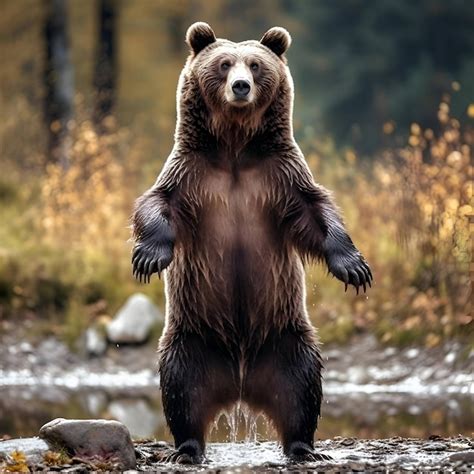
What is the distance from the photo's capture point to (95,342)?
38.7 feet

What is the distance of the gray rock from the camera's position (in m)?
5.95

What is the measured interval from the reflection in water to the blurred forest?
3.85ft

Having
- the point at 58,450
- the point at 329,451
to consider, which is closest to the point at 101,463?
the point at 58,450

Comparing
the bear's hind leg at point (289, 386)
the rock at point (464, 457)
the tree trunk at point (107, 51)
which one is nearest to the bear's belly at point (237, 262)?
the bear's hind leg at point (289, 386)

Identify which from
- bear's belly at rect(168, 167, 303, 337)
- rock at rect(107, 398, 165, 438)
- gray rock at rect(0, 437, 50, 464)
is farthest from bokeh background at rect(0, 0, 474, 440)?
rock at rect(107, 398, 165, 438)

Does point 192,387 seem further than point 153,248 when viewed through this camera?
Yes

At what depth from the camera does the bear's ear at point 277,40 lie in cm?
653

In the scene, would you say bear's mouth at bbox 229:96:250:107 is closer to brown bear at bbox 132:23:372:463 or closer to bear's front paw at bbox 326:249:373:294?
brown bear at bbox 132:23:372:463

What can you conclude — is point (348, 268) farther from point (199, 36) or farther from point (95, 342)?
point (95, 342)

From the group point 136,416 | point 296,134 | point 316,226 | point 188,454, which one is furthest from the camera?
point 296,134

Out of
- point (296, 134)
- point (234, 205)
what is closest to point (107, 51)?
point (296, 134)

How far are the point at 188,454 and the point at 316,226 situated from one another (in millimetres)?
1298

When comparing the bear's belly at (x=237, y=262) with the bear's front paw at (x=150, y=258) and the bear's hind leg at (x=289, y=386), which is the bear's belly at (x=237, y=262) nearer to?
the bear's hind leg at (x=289, y=386)

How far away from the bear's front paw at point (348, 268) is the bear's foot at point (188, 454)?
1097 mm
